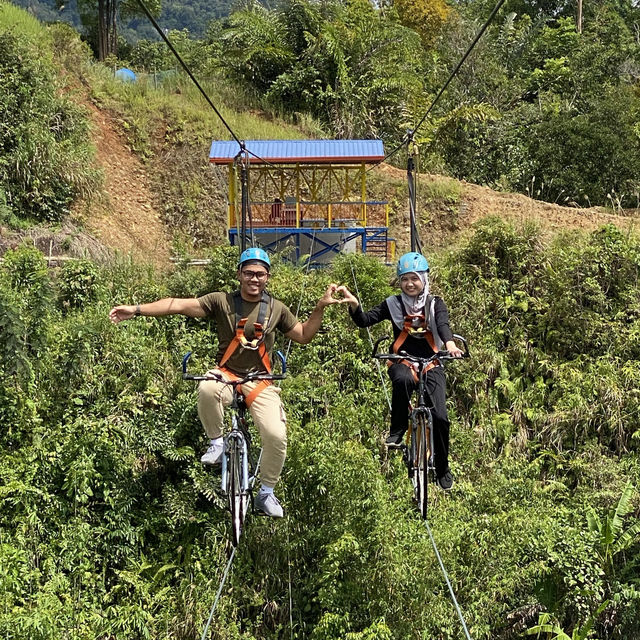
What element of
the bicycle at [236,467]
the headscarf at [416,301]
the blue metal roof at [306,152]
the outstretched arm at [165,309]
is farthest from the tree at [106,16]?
the bicycle at [236,467]

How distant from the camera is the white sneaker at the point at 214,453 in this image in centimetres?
597

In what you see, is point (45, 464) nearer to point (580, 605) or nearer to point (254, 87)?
point (580, 605)

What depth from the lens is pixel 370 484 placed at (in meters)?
8.77

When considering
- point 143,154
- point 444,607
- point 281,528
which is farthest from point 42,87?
point 444,607

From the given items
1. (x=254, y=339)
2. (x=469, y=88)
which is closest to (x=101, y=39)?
(x=469, y=88)

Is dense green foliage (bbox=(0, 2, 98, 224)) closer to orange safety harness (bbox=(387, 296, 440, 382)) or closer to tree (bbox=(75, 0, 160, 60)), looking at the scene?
tree (bbox=(75, 0, 160, 60))

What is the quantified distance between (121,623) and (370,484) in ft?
9.88

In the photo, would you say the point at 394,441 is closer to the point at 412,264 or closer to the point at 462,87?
the point at 412,264

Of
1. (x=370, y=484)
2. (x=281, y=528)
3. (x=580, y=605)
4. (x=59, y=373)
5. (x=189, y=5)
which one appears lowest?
(x=580, y=605)

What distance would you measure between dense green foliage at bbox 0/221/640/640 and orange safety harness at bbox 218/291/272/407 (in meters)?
2.96

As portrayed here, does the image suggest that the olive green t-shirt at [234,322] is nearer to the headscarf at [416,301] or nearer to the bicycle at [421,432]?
the bicycle at [421,432]

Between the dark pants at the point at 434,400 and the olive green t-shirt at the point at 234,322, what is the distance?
3.34 ft

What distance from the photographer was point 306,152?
47.1 ft

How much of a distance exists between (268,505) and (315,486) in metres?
3.15
